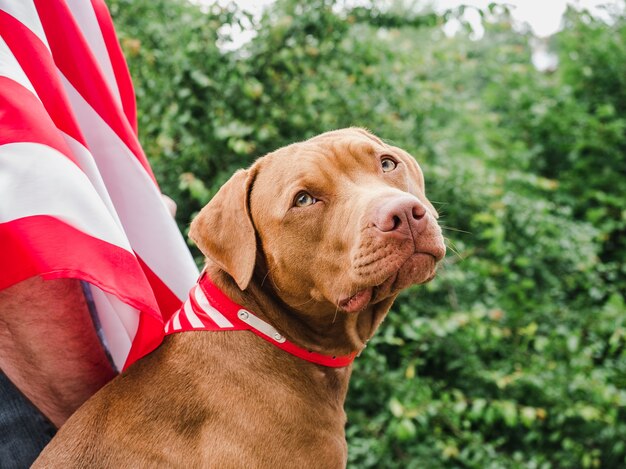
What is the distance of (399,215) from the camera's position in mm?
2129

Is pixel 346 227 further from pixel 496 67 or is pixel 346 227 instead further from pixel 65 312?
pixel 496 67

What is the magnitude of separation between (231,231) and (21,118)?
843 mm

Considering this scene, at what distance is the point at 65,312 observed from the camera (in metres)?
2.11

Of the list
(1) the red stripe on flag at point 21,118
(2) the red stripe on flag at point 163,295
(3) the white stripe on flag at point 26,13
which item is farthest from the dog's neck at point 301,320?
(3) the white stripe on flag at point 26,13

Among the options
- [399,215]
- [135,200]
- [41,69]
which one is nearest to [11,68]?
[41,69]

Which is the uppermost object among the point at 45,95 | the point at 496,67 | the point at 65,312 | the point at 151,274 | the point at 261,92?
the point at 45,95

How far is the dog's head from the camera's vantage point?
216cm

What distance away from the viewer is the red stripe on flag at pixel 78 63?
7.70 feet

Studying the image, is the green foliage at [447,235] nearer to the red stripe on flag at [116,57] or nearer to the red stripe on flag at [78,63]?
the red stripe on flag at [116,57]

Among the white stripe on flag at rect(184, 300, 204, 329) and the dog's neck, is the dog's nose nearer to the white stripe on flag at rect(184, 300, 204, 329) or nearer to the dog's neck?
the dog's neck

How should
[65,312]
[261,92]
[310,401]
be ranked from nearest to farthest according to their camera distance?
1. [65,312]
2. [310,401]
3. [261,92]

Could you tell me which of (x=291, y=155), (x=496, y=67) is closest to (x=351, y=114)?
(x=291, y=155)

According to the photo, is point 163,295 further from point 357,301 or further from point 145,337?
point 357,301

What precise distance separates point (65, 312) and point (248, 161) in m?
2.96
